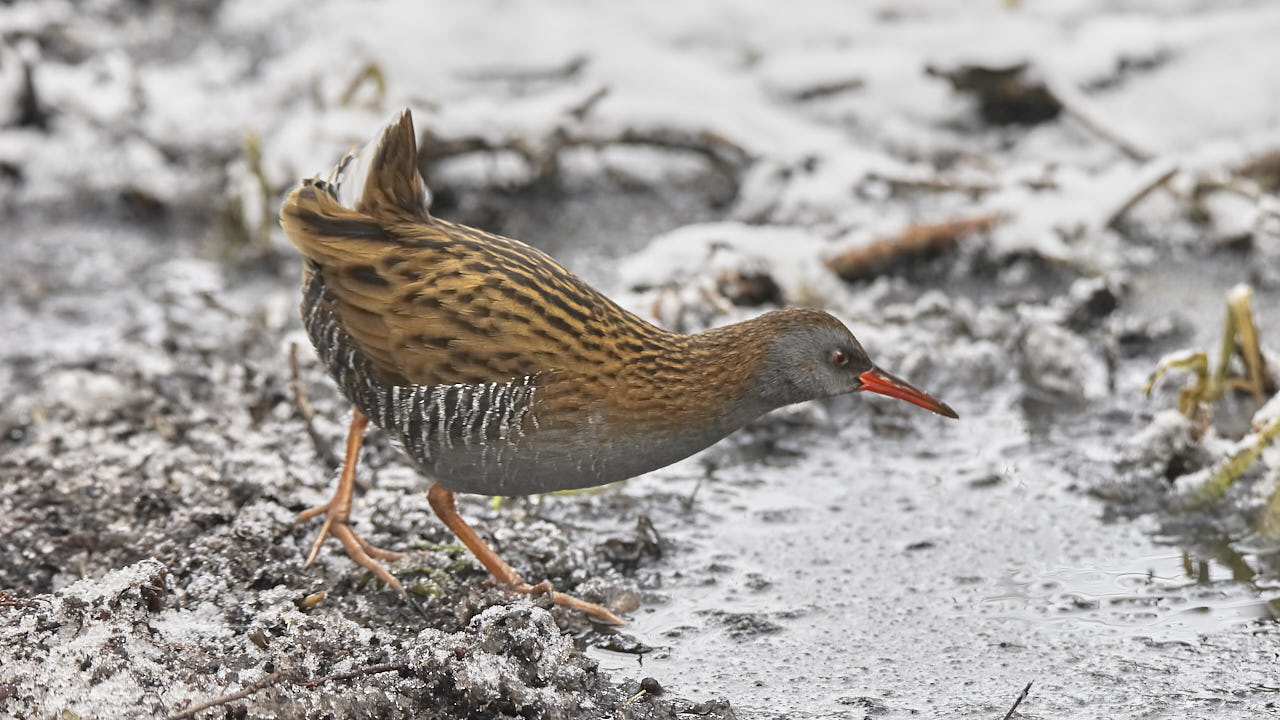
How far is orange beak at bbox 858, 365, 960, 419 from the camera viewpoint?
342cm

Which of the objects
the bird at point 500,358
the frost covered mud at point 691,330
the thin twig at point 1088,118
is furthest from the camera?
the thin twig at point 1088,118

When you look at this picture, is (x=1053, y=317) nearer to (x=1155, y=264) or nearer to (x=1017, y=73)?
(x=1155, y=264)

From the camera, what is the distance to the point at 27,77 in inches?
251

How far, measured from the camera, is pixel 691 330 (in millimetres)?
4594

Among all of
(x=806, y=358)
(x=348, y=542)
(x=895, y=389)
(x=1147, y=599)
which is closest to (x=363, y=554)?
(x=348, y=542)

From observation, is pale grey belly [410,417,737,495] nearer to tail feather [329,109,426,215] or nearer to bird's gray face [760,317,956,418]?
bird's gray face [760,317,956,418]

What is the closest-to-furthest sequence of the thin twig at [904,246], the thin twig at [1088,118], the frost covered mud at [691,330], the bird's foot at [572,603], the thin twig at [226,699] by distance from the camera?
the thin twig at [226,699] → the frost covered mud at [691,330] → the bird's foot at [572,603] → the thin twig at [904,246] → the thin twig at [1088,118]

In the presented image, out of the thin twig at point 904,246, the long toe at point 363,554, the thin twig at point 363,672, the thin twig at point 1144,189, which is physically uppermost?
the thin twig at point 1144,189

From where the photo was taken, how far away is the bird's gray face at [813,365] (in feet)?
10.8

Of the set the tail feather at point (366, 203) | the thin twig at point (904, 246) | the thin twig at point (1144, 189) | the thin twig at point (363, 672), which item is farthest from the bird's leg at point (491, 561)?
the thin twig at point (1144, 189)

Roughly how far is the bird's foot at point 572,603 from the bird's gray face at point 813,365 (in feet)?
2.06

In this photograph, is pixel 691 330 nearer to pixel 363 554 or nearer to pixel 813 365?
pixel 813 365

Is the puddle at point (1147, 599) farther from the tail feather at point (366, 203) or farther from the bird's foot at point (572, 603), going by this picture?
the tail feather at point (366, 203)

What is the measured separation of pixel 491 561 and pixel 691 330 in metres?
1.49
